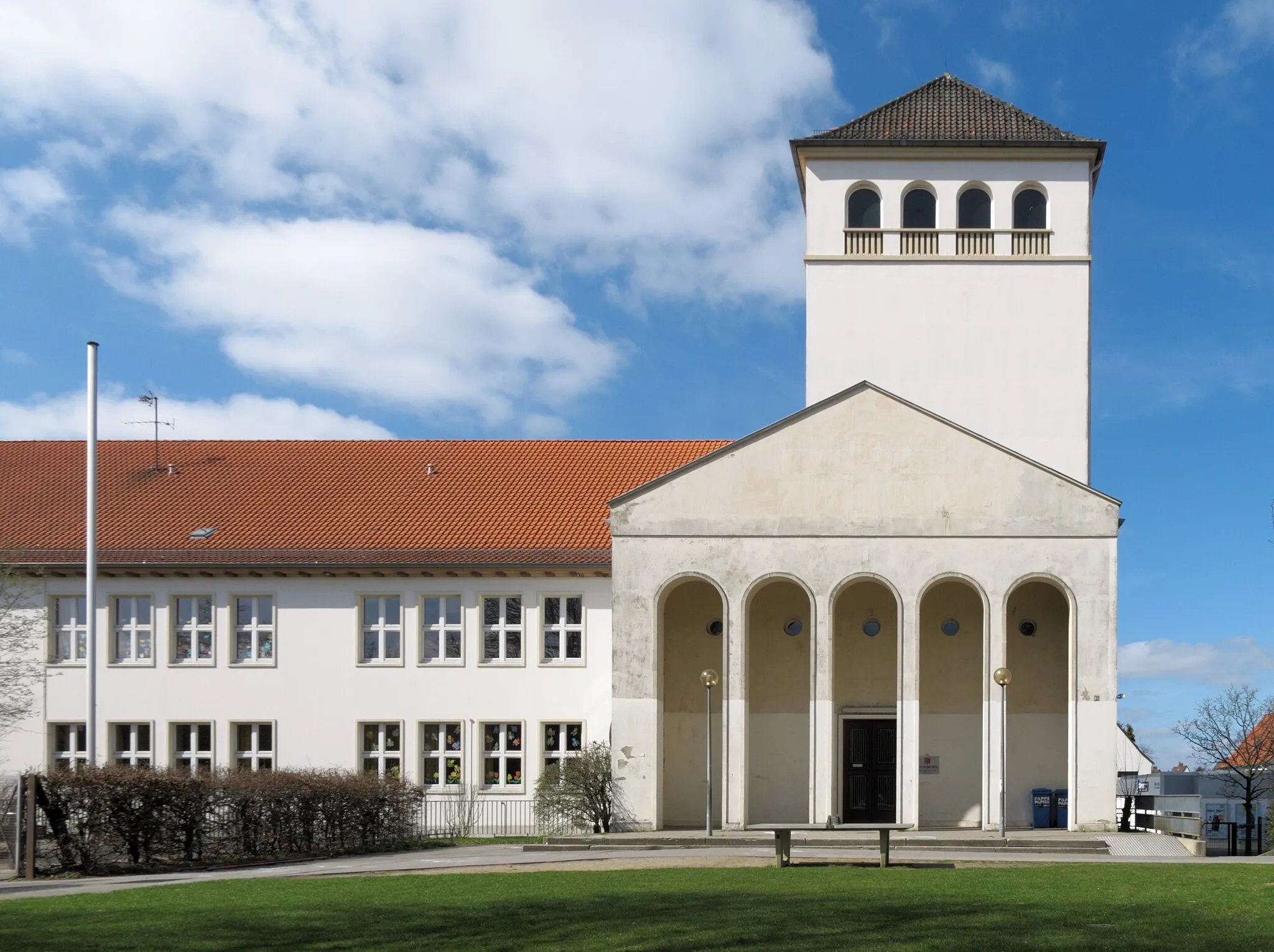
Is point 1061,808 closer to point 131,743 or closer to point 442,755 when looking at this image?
point 442,755

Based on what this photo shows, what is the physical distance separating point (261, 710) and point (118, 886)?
39.7ft

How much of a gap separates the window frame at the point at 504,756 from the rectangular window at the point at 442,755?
50 cm

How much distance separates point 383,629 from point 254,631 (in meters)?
3.10

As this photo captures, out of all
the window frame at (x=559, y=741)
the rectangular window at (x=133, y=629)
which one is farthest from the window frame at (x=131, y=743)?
the window frame at (x=559, y=741)

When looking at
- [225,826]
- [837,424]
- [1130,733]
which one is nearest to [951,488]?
[837,424]

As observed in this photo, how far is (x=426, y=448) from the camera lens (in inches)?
1527

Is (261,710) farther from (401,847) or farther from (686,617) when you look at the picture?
(686,617)

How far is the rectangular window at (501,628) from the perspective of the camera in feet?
108

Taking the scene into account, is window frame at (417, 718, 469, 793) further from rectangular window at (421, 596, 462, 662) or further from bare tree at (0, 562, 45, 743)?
bare tree at (0, 562, 45, 743)

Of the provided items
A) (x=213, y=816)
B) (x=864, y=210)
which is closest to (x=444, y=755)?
(x=213, y=816)

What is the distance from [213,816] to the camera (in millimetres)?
25062

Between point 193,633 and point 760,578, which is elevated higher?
point 760,578

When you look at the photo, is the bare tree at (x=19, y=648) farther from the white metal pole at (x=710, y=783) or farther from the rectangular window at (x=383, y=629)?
the white metal pole at (x=710, y=783)

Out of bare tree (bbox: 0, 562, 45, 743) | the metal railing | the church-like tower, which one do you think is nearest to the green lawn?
the metal railing
